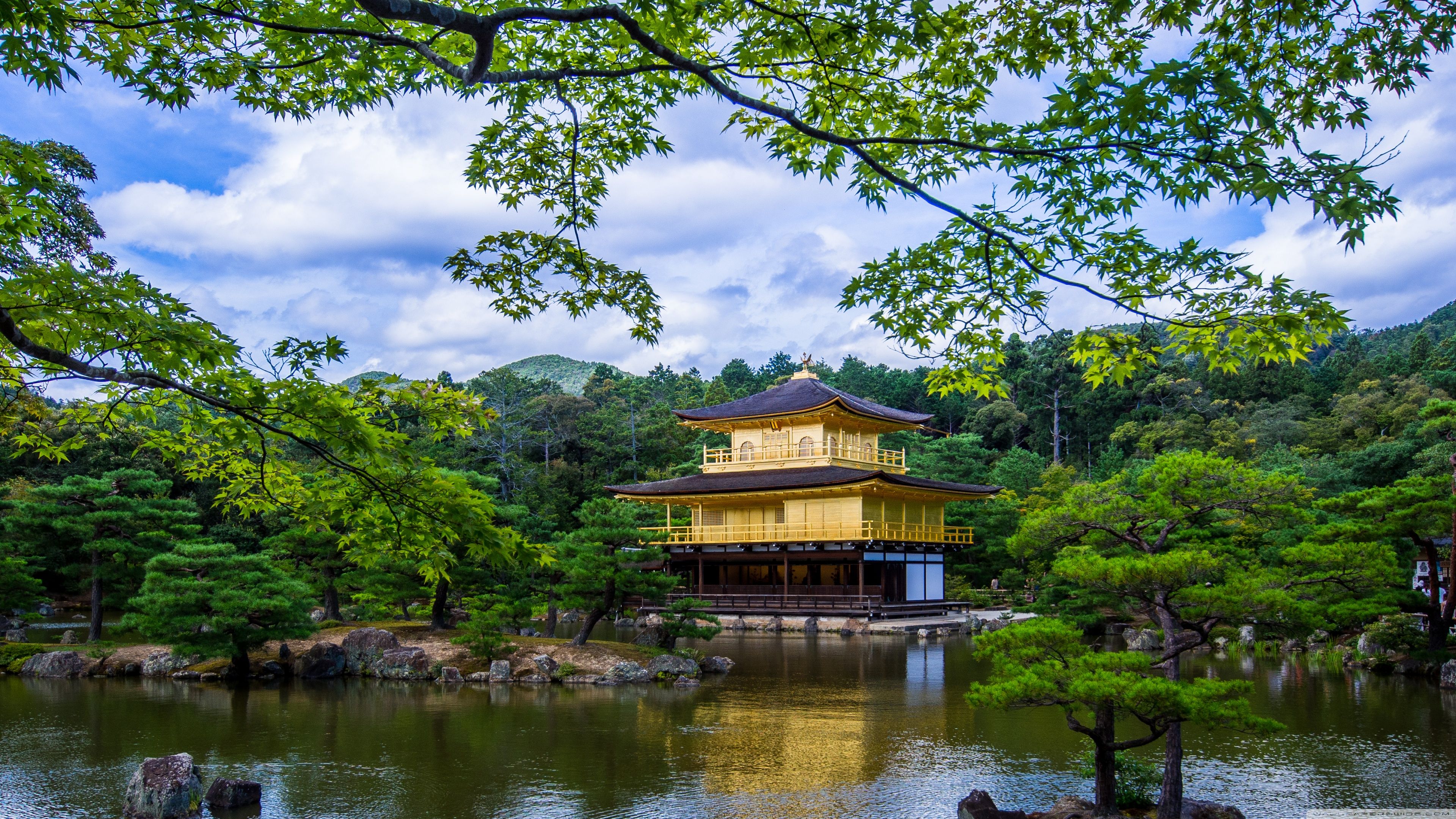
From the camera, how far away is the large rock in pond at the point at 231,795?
23.5ft

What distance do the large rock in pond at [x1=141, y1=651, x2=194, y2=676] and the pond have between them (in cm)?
36

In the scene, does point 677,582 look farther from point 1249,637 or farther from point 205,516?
point 205,516

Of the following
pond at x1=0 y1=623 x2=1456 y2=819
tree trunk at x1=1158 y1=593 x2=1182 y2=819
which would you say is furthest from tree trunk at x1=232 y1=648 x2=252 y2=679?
tree trunk at x1=1158 y1=593 x2=1182 y2=819

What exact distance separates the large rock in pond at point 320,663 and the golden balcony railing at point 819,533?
11211 mm

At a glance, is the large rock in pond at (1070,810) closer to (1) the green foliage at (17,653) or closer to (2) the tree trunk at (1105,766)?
(2) the tree trunk at (1105,766)

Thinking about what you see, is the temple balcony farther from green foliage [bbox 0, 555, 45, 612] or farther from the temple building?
green foliage [bbox 0, 555, 45, 612]

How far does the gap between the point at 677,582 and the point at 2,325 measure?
44.7 ft

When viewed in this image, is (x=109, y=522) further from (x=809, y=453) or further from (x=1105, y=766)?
(x=809, y=453)

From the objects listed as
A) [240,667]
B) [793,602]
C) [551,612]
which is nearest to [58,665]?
[240,667]

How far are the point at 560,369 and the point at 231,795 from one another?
128451 mm

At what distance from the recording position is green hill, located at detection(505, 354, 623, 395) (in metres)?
→ 131

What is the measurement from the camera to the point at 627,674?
13922 mm

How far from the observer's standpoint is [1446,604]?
46.3ft

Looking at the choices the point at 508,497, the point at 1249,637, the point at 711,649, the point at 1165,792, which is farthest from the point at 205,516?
the point at 1165,792
